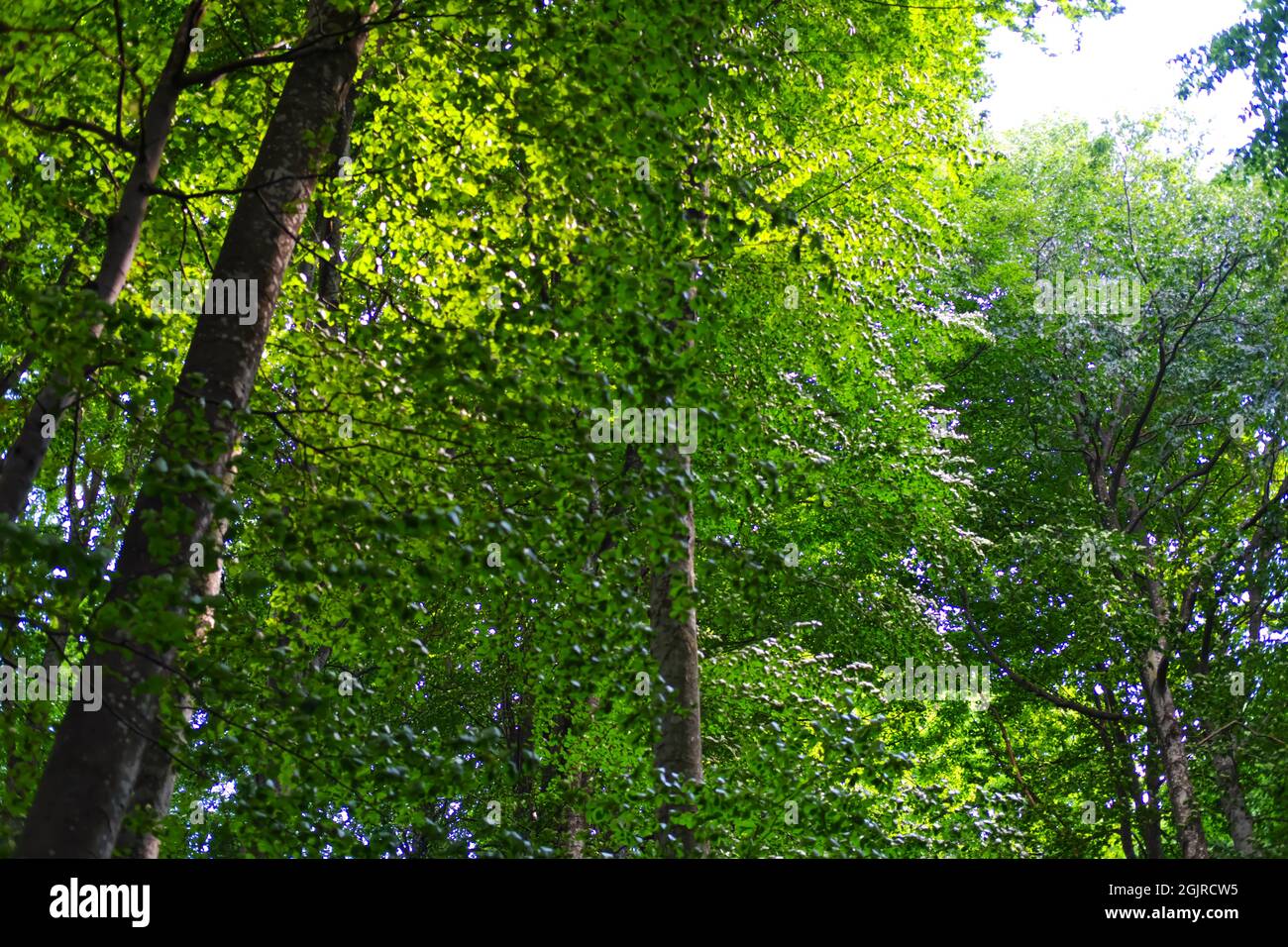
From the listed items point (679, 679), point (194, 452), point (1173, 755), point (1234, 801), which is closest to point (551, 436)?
point (194, 452)

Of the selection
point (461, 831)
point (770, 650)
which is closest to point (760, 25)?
point (770, 650)

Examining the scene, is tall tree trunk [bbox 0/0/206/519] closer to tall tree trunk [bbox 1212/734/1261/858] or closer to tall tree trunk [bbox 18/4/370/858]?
tall tree trunk [bbox 18/4/370/858]

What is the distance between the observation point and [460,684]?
17.2 metres

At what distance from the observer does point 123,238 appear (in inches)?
209

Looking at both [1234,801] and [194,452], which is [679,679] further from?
[1234,801]

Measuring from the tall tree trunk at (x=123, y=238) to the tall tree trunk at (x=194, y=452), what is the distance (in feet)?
1.45

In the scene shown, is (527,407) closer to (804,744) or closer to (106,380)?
(106,380)

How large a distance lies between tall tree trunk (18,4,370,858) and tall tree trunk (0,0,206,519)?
0.44 metres

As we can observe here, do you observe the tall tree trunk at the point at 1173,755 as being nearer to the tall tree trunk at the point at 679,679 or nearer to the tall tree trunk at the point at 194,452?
the tall tree trunk at the point at 679,679

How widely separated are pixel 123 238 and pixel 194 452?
112 cm

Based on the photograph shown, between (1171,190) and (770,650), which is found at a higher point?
(1171,190)

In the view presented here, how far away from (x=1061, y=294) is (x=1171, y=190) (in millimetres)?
3343
